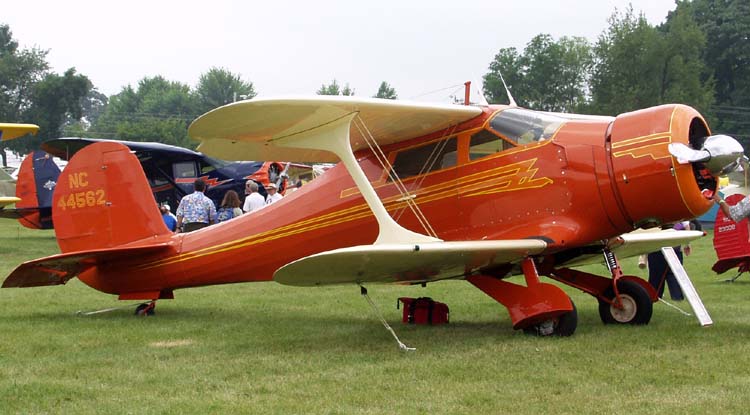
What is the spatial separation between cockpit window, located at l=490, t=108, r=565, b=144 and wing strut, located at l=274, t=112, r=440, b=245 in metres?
1.21

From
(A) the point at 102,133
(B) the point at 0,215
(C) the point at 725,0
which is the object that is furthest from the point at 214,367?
(A) the point at 102,133

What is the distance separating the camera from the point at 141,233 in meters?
9.94

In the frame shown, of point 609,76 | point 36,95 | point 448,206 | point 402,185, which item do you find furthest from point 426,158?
point 36,95

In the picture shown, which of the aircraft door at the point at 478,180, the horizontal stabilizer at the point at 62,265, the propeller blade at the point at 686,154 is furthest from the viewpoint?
the horizontal stabilizer at the point at 62,265

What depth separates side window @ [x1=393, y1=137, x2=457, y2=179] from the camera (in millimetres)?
8133

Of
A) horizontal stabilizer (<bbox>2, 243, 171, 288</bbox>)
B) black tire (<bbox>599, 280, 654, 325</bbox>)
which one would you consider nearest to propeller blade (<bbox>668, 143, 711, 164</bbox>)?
black tire (<bbox>599, 280, 654, 325</bbox>)

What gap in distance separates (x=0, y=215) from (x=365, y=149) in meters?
18.4

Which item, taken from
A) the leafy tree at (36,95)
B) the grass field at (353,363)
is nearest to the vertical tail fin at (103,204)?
the grass field at (353,363)

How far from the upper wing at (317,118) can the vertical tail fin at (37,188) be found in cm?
1647

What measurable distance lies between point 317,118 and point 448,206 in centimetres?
158

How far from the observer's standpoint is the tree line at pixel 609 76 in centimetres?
5112

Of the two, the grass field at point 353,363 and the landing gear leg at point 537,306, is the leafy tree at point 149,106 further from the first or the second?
the landing gear leg at point 537,306

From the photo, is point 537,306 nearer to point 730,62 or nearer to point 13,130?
point 13,130

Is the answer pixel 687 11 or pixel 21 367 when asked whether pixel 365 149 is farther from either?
pixel 687 11
